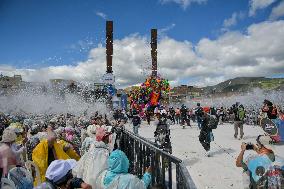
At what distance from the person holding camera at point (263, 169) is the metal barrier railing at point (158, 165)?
1.02 meters

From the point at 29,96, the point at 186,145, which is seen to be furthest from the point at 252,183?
the point at 29,96

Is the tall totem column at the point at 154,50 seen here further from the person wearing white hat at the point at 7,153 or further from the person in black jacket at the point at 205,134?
the person wearing white hat at the point at 7,153

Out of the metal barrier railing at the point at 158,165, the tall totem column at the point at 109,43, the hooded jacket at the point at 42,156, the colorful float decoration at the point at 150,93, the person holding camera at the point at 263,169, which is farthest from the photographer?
the tall totem column at the point at 109,43

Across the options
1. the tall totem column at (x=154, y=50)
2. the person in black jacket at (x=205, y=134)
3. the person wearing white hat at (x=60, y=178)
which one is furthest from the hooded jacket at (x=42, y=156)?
the tall totem column at (x=154, y=50)

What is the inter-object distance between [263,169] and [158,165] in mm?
1597

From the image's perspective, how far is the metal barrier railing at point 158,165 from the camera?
12.9 ft

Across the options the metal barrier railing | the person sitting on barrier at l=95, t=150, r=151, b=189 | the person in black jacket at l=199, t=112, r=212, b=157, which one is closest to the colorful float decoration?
the person in black jacket at l=199, t=112, r=212, b=157

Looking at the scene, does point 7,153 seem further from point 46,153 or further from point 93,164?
point 93,164

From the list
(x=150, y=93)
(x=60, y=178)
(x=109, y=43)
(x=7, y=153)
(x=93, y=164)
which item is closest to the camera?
(x=60, y=178)

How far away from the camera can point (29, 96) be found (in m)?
58.1

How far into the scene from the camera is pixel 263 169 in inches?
179

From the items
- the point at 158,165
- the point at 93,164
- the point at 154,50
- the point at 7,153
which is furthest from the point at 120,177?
the point at 154,50

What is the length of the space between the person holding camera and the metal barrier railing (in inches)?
40.3

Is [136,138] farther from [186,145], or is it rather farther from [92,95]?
[92,95]
